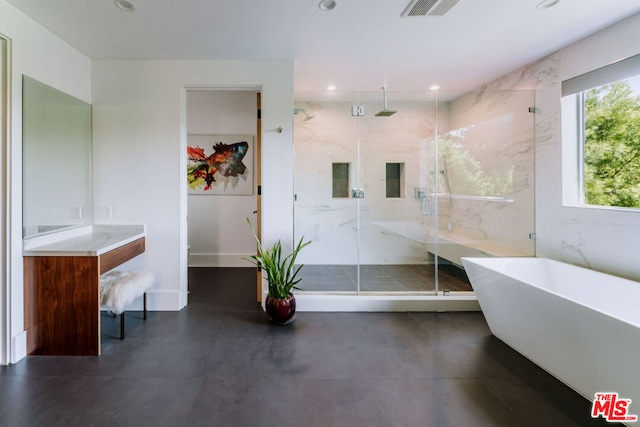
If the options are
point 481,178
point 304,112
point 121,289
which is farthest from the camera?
point 481,178

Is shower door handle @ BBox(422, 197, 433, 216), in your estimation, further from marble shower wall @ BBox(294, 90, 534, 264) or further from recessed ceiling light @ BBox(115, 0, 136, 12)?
recessed ceiling light @ BBox(115, 0, 136, 12)

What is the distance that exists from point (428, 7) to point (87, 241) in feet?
10.6

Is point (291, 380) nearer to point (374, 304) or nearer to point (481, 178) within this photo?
point (374, 304)

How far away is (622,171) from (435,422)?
2.44 m

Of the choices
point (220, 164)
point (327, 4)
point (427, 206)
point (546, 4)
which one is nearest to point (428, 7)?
point (327, 4)

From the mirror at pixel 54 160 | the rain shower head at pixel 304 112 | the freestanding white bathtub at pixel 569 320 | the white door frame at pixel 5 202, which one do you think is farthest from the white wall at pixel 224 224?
the freestanding white bathtub at pixel 569 320

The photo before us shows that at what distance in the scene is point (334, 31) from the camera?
8.30 ft

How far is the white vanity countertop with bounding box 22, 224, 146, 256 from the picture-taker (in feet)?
7.46

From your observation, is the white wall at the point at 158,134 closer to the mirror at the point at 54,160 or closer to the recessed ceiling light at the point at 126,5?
the mirror at the point at 54,160

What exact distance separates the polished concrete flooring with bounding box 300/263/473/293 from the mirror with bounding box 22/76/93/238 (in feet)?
7.48

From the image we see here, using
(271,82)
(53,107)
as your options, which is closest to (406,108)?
(271,82)

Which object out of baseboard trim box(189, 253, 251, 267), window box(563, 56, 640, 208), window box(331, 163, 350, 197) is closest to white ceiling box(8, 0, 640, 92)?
window box(563, 56, 640, 208)

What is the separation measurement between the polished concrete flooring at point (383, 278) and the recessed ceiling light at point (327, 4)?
249cm

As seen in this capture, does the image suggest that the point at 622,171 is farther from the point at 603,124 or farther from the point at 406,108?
the point at 406,108
